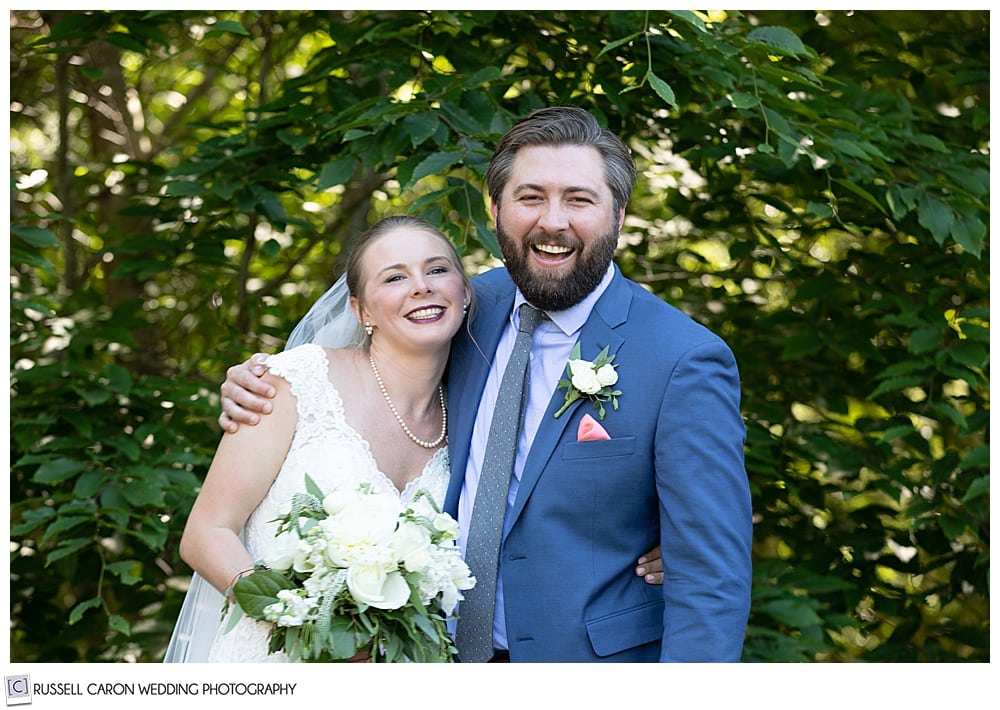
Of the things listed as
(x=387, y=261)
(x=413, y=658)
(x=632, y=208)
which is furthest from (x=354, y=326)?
(x=632, y=208)

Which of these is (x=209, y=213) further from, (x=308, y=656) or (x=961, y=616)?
(x=961, y=616)

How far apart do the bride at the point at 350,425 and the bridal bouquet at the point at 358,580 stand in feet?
0.66

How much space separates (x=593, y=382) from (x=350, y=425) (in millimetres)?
634

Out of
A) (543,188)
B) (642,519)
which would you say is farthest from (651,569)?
(543,188)

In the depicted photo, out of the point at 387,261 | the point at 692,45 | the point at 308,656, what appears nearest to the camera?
the point at 308,656

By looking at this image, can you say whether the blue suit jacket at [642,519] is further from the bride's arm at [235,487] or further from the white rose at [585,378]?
the bride's arm at [235,487]

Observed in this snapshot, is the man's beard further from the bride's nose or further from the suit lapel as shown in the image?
the bride's nose

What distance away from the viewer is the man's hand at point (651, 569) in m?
2.35

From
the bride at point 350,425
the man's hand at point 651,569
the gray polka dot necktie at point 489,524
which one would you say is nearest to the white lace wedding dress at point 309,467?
the bride at point 350,425

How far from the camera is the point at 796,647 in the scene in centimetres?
368

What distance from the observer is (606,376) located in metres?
2.29

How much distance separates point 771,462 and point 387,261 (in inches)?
72.7

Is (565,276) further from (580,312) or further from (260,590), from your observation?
(260,590)

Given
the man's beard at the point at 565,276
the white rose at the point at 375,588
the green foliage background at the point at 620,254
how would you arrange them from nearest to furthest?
the white rose at the point at 375,588, the man's beard at the point at 565,276, the green foliage background at the point at 620,254
